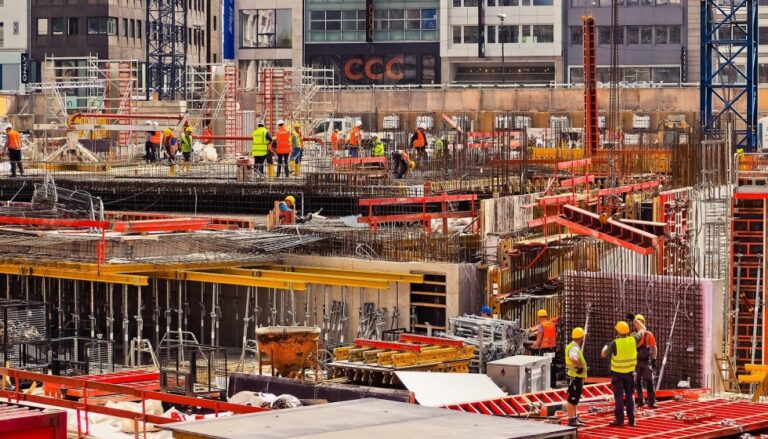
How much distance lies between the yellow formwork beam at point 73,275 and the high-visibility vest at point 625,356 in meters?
12.1

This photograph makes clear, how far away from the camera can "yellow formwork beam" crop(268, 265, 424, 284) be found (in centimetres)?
3288

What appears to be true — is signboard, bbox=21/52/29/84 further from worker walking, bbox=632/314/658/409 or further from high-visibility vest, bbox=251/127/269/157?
worker walking, bbox=632/314/658/409

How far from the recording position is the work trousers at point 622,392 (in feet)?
73.4

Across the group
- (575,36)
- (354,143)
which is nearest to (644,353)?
(354,143)

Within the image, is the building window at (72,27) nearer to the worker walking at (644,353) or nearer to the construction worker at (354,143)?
the construction worker at (354,143)

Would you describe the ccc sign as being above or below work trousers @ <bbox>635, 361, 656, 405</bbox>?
above

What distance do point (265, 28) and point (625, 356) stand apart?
9871 centimetres

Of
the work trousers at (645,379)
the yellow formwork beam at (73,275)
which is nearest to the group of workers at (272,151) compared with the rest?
the yellow formwork beam at (73,275)

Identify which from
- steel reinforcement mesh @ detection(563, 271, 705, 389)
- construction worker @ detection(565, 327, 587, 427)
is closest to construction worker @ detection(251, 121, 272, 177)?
steel reinforcement mesh @ detection(563, 271, 705, 389)

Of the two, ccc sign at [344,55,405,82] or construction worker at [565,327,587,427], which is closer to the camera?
construction worker at [565,327,587,427]

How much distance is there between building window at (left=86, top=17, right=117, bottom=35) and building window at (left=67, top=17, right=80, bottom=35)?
0.99m

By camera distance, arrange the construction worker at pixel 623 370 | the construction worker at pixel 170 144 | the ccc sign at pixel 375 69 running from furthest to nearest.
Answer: the ccc sign at pixel 375 69 → the construction worker at pixel 170 144 → the construction worker at pixel 623 370

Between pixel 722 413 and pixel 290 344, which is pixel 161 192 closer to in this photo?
pixel 290 344

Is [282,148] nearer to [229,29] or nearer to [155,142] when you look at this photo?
[155,142]
